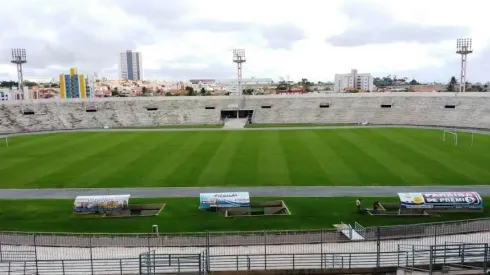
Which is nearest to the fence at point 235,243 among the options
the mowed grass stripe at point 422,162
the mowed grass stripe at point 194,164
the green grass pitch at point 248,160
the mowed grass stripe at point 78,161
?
the green grass pitch at point 248,160

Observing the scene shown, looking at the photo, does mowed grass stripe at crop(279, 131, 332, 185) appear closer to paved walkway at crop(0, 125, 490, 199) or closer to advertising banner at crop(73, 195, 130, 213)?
paved walkway at crop(0, 125, 490, 199)

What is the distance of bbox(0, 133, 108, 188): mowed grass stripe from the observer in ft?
109

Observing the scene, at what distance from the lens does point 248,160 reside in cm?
4009

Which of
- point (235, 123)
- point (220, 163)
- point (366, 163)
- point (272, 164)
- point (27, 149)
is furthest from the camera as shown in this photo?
point (235, 123)

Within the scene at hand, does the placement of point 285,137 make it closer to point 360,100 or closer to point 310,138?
point 310,138

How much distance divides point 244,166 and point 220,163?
8.16 ft

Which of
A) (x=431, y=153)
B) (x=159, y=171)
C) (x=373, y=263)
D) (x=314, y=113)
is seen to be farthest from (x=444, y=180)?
(x=314, y=113)

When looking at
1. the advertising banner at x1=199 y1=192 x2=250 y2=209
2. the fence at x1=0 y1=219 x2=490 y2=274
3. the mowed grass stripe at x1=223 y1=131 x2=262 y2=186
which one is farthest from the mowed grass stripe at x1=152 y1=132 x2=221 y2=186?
the fence at x1=0 y1=219 x2=490 y2=274

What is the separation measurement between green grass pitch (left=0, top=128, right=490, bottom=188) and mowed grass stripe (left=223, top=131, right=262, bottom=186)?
0.24ft

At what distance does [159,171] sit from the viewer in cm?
3578

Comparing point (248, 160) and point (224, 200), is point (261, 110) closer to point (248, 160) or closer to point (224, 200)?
point (248, 160)

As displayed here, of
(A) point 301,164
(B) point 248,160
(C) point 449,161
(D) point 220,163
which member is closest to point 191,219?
(D) point 220,163

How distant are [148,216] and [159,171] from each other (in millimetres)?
11106

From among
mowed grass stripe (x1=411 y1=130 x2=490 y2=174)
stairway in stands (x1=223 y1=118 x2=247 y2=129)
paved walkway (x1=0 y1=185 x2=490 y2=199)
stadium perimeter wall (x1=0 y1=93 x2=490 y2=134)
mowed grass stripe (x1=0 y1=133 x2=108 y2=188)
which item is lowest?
paved walkway (x1=0 y1=185 x2=490 y2=199)
